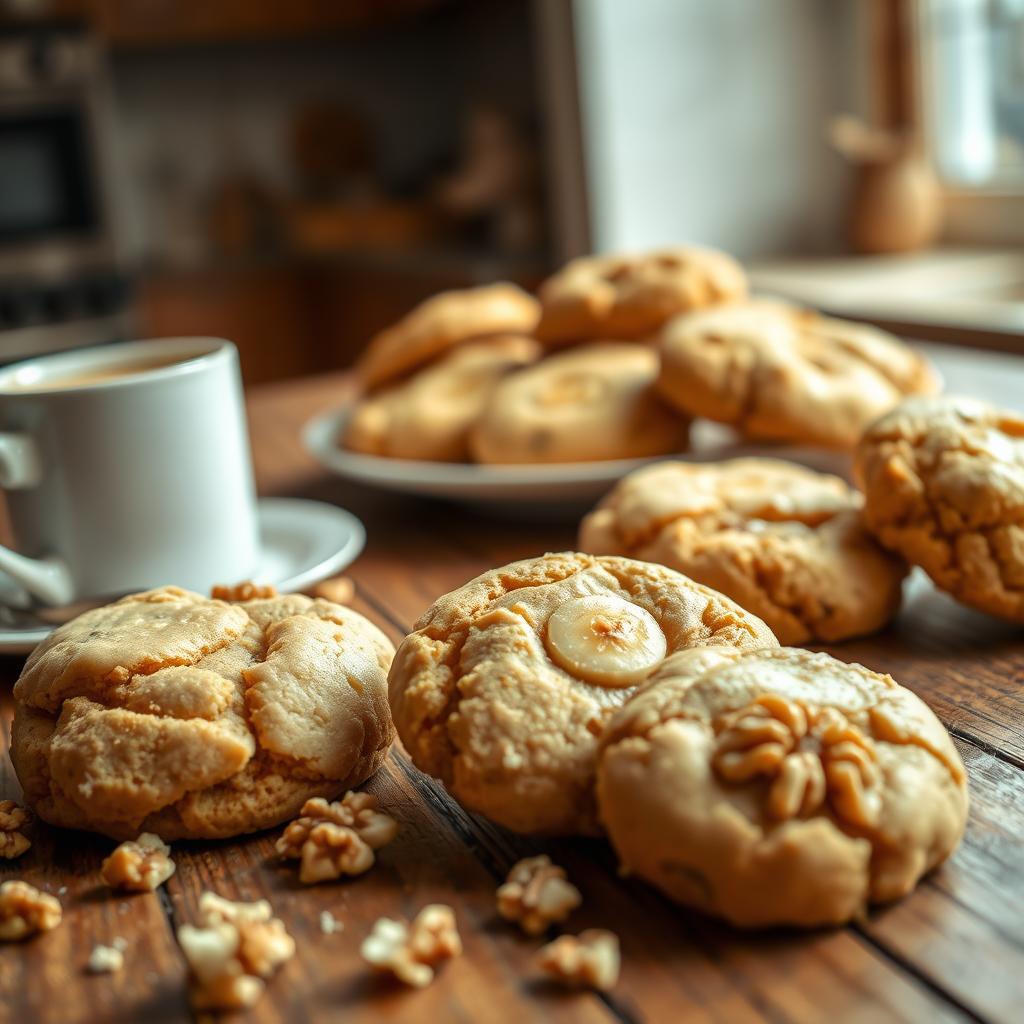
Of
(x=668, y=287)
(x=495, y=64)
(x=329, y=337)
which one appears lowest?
(x=329, y=337)

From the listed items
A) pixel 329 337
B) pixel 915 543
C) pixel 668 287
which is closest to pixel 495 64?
pixel 329 337

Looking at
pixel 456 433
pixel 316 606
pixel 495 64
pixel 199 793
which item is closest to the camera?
pixel 199 793

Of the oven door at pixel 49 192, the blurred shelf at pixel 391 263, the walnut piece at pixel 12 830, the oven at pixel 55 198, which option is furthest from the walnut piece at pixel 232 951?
the oven door at pixel 49 192

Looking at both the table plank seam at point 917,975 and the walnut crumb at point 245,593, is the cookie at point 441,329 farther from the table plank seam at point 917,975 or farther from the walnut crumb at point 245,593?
the table plank seam at point 917,975

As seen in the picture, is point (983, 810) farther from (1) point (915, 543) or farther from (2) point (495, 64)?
(2) point (495, 64)

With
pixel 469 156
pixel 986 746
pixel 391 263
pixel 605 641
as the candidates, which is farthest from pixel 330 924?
pixel 469 156

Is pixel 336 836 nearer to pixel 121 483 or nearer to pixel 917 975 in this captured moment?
pixel 917 975
